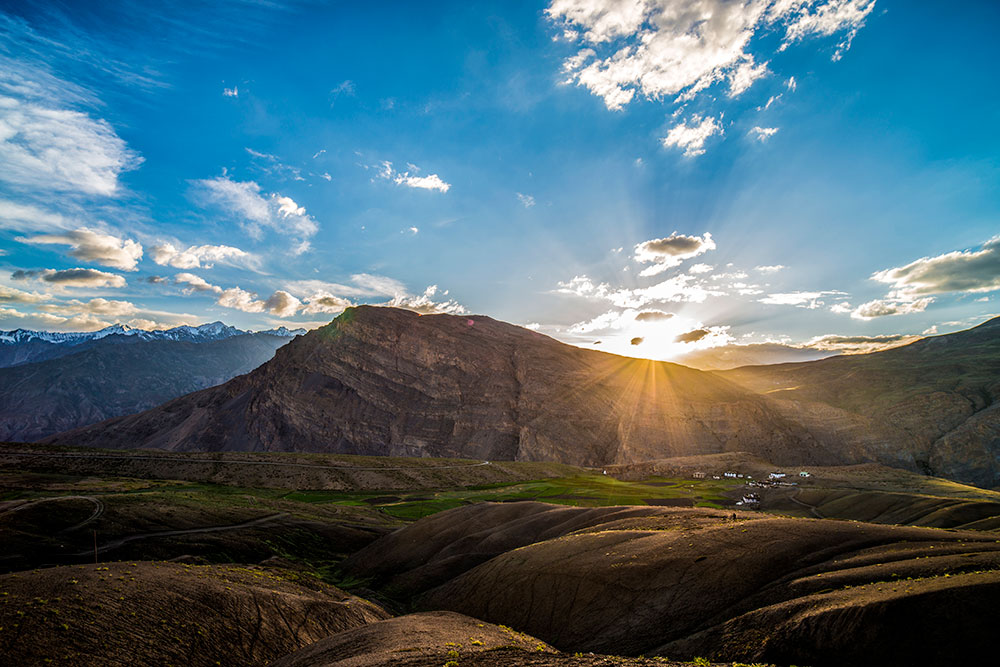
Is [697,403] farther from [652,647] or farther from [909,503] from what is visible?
[652,647]

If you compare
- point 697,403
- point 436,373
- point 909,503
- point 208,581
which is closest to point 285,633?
point 208,581

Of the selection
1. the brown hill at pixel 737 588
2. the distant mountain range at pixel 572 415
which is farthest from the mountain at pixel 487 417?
the brown hill at pixel 737 588

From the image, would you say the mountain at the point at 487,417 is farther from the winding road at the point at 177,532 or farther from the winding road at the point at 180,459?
the winding road at the point at 177,532

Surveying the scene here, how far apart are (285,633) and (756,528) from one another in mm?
27823

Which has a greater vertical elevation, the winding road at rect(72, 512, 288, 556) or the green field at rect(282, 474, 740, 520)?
the winding road at rect(72, 512, 288, 556)

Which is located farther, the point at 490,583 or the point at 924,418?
the point at 924,418

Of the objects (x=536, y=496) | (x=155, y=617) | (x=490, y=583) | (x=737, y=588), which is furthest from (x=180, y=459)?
(x=737, y=588)

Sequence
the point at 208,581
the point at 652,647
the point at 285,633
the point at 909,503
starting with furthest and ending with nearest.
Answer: the point at 909,503 < the point at 208,581 < the point at 285,633 < the point at 652,647

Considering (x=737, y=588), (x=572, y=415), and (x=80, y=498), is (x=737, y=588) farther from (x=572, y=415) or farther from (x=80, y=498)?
(x=572, y=415)

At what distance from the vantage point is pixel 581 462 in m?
170

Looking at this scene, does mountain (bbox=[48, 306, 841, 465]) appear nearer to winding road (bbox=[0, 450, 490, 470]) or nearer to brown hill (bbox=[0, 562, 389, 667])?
winding road (bbox=[0, 450, 490, 470])

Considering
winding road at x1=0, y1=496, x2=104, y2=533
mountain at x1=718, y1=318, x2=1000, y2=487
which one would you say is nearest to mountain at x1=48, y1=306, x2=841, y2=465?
mountain at x1=718, y1=318, x2=1000, y2=487

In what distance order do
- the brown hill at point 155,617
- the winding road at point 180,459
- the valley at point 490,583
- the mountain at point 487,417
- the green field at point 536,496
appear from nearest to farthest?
the valley at point 490,583 < the brown hill at point 155,617 < the green field at point 536,496 < the winding road at point 180,459 < the mountain at point 487,417

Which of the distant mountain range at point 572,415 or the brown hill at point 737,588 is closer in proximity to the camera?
the brown hill at point 737,588
